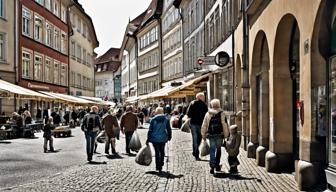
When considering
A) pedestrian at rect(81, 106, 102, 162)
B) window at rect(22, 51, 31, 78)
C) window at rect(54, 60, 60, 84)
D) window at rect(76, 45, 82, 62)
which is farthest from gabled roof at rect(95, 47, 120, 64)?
pedestrian at rect(81, 106, 102, 162)

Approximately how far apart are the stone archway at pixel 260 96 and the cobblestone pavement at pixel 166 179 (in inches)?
25.0

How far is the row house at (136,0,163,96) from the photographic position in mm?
66406

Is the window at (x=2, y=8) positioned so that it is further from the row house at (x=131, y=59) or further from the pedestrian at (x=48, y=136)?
the row house at (x=131, y=59)

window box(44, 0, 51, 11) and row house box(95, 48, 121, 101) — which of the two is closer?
window box(44, 0, 51, 11)

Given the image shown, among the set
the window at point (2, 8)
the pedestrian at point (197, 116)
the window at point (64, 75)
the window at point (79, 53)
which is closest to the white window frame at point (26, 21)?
the window at point (2, 8)

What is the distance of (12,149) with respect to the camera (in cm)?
2167

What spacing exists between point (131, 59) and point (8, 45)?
5429cm

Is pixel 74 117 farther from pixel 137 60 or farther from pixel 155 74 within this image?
pixel 137 60

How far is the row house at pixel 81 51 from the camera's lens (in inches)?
2413

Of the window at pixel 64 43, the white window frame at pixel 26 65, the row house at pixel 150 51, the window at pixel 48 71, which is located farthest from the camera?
the row house at pixel 150 51

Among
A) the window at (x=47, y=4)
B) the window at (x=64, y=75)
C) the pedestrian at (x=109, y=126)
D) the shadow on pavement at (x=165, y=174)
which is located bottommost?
the shadow on pavement at (x=165, y=174)

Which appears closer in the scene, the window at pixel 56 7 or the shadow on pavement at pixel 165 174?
the shadow on pavement at pixel 165 174

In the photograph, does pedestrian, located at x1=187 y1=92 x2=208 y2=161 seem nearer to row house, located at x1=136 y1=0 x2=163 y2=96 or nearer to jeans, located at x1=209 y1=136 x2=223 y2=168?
jeans, located at x1=209 y1=136 x2=223 y2=168

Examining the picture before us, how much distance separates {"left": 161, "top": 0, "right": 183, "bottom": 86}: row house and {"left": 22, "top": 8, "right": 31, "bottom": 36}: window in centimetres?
1443
